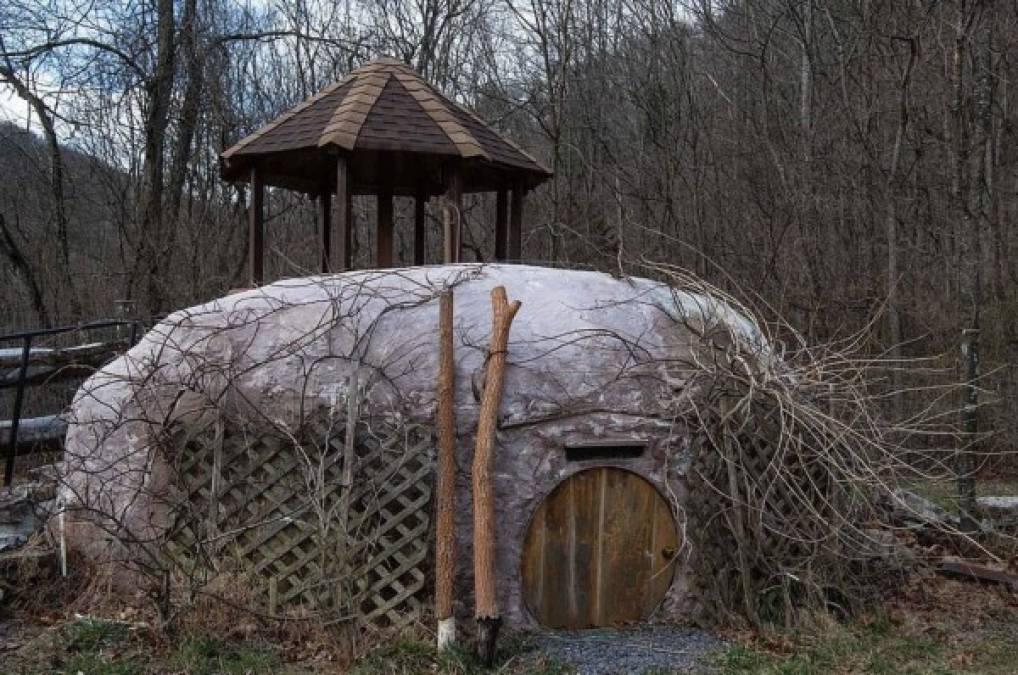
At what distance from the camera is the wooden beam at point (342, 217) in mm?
7191

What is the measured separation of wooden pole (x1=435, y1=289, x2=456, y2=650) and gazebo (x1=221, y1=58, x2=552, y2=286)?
1907 mm

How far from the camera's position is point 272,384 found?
6.28m

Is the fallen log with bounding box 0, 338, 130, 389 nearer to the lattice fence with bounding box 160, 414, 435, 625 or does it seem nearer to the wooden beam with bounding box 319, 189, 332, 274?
the wooden beam with bounding box 319, 189, 332, 274

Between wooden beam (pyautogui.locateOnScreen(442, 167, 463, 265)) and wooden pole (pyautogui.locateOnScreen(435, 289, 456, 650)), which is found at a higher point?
wooden beam (pyautogui.locateOnScreen(442, 167, 463, 265))

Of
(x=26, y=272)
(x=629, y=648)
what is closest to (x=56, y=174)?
(x=26, y=272)

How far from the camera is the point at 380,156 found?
7.93 meters

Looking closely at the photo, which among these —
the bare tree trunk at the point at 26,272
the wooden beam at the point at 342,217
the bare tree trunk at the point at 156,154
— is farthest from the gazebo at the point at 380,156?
the bare tree trunk at the point at 26,272

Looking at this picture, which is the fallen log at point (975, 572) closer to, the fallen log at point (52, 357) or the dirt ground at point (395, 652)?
the dirt ground at point (395, 652)

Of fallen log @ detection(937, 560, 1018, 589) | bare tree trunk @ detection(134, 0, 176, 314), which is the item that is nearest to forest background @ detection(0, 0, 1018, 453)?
bare tree trunk @ detection(134, 0, 176, 314)

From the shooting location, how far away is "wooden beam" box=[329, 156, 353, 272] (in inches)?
283

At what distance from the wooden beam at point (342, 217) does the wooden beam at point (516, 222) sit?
5.63 ft

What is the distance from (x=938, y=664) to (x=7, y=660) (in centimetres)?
565

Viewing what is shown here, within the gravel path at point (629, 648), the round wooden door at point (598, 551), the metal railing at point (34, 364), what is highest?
the metal railing at point (34, 364)

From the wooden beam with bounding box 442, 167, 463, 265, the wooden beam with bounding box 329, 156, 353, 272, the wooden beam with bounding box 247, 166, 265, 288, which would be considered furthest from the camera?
the wooden beam with bounding box 247, 166, 265, 288
